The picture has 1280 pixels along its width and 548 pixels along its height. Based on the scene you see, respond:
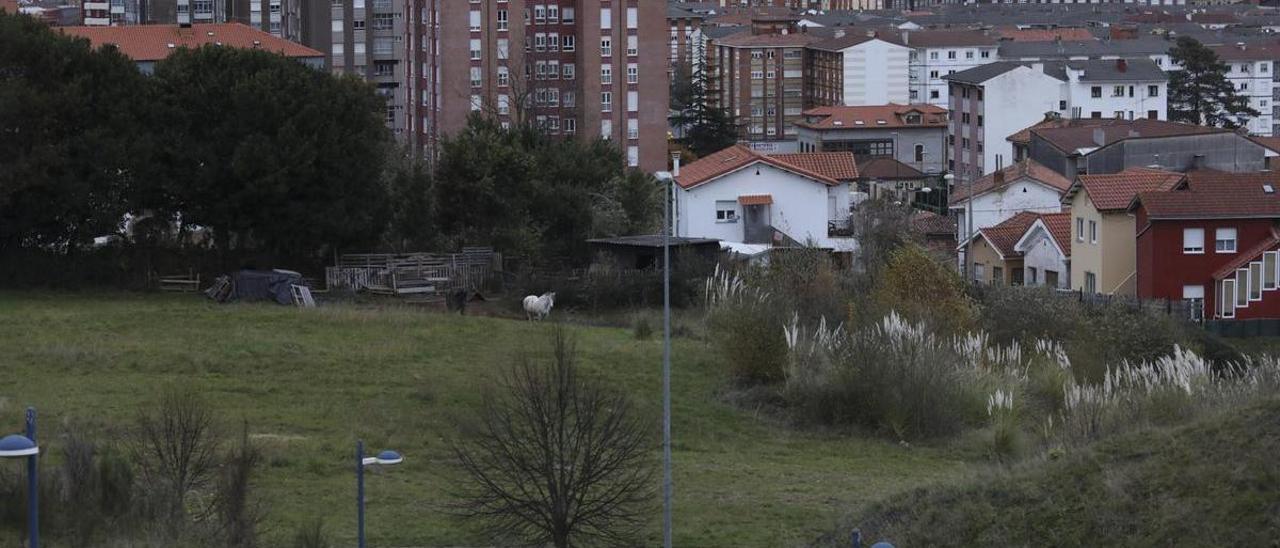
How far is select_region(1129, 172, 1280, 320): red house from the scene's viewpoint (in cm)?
4516

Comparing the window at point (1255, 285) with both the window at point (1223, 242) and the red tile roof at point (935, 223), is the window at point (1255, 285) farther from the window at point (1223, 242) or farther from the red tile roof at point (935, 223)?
the red tile roof at point (935, 223)

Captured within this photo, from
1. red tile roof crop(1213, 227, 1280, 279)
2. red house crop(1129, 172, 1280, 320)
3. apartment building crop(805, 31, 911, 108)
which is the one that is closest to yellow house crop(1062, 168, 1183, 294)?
red house crop(1129, 172, 1280, 320)

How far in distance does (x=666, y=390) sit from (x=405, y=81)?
252ft

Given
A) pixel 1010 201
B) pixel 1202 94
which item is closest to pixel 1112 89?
pixel 1202 94

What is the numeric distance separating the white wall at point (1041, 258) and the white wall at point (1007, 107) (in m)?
31.8

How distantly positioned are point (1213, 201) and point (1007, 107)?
4028 centimetres

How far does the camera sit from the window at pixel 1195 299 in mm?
45062

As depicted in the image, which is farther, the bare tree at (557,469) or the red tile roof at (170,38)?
the red tile roof at (170,38)

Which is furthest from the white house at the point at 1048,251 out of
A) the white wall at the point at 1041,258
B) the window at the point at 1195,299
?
the window at the point at 1195,299

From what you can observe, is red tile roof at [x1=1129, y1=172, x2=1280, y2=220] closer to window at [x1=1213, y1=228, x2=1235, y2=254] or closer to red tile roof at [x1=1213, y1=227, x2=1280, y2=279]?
window at [x1=1213, y1=228, x2=1235, y2=254]

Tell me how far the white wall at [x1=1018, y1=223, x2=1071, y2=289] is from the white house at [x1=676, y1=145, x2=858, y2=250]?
504 centimetres

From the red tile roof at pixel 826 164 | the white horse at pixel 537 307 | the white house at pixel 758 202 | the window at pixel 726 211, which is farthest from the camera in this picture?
the red tile roof at pixel 826 164

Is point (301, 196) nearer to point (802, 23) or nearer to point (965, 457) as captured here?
point (965, 457)

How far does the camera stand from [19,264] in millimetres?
39844
